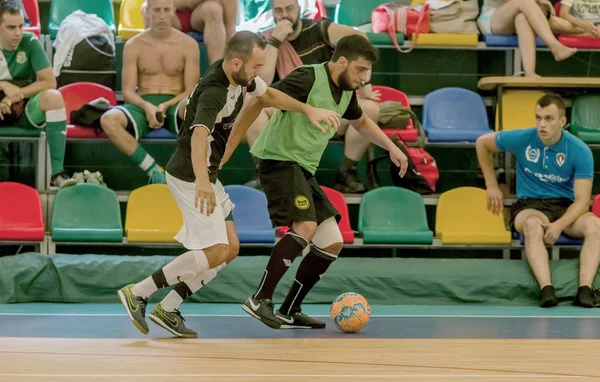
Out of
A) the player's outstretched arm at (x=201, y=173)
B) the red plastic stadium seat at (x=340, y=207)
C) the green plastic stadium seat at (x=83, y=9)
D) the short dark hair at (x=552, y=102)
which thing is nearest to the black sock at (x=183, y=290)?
the player's outstretched arm at (x=201, y=173)

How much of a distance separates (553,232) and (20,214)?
4.16 meters

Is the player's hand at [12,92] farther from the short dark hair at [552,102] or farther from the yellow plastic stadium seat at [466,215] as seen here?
the short dark hair at [552,102]

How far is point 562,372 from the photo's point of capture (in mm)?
3953

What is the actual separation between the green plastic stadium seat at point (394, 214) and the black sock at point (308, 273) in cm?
235

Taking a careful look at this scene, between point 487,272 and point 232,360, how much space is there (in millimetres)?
3617

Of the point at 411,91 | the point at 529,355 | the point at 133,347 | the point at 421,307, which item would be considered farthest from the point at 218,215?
the point at 411,91

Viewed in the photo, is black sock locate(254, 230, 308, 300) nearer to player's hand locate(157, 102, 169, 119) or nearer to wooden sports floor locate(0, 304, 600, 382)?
wooden sports floor locate(0, 304, 600, 382)

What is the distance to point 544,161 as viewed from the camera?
771cm

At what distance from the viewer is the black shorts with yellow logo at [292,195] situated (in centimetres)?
553

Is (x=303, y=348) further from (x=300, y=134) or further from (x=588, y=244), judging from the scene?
(x=588, y=244)

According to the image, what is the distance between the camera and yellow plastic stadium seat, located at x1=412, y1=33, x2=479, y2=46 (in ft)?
30.5

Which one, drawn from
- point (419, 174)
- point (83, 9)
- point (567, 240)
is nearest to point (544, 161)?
point (567, 240)

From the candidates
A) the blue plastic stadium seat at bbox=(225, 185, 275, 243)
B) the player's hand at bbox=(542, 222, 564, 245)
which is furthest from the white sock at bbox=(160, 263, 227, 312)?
the player's hand at bbox=(542, 222, 564, 245)

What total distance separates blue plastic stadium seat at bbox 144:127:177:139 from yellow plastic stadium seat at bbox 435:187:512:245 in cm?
238
